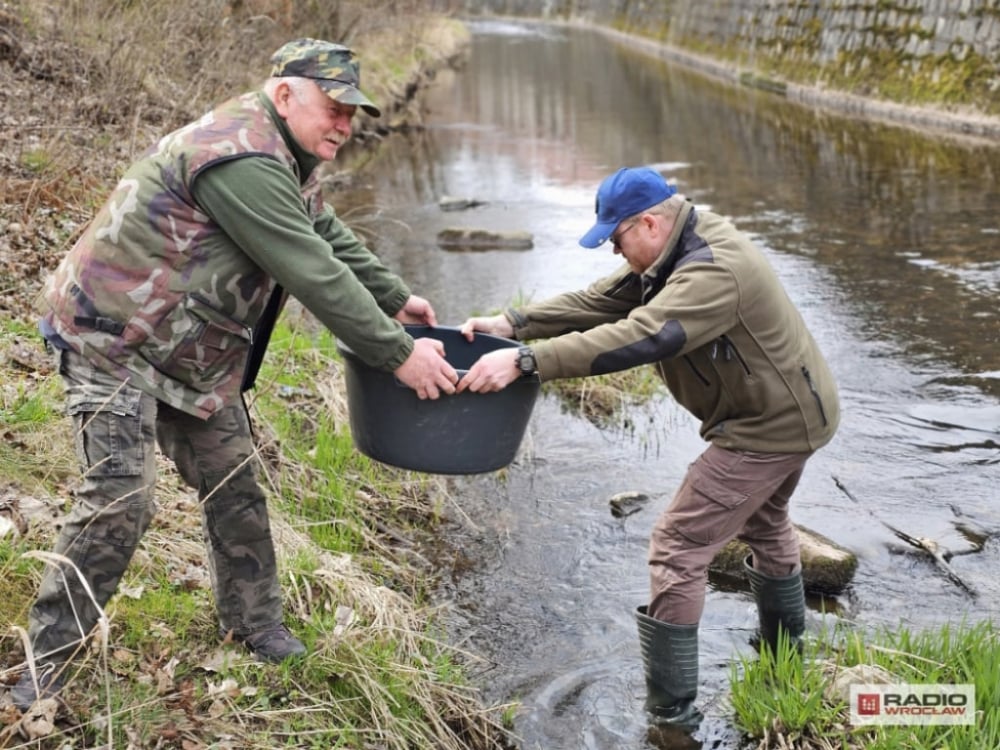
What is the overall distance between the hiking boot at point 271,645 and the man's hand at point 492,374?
3.52 feet

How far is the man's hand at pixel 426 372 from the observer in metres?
3.87

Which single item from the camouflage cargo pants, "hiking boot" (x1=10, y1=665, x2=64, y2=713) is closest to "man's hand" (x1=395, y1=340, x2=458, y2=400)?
the camouflage cargo pants

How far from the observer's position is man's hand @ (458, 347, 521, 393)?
3.96 meters

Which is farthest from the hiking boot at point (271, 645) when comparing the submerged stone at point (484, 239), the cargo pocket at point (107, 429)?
the submerged stone at point (484, 239)

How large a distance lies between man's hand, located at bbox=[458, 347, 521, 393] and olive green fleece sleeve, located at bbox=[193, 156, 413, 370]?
28 centimetres

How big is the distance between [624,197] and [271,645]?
6.50ft

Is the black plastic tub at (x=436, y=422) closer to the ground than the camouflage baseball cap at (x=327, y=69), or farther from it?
closer to the ground

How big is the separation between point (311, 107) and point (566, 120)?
21574 mm

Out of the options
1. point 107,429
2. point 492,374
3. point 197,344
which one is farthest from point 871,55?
point 107,429

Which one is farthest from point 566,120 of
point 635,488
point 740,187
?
point 635,488

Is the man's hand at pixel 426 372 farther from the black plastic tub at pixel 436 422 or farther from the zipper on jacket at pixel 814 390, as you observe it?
the zipper on jacket at pixel 814 390

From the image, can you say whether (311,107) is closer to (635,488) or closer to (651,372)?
(635,488)

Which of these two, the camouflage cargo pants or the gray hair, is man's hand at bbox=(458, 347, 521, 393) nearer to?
the camouflage cargo pants

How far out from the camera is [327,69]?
142 inches
